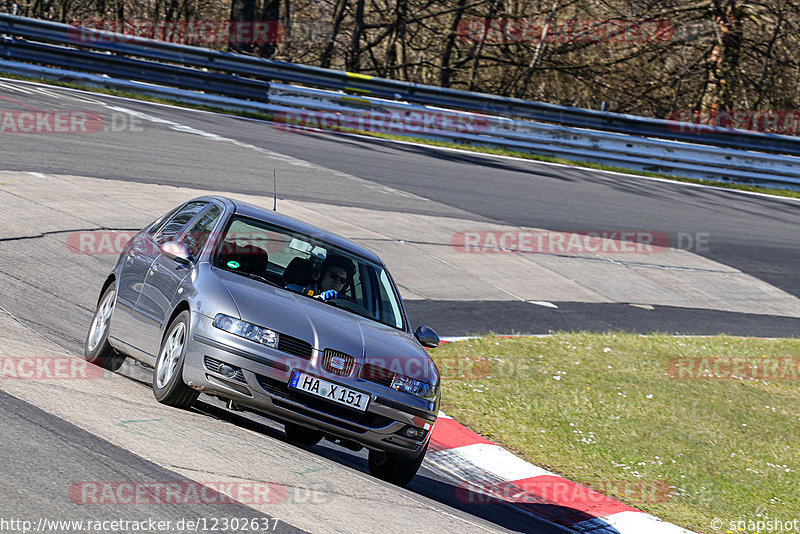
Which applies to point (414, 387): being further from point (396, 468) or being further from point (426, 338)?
point (426, 338)

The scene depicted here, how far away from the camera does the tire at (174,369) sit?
236 inches

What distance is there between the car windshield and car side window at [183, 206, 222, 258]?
0.18 m

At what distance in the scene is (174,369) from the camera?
6113 mm

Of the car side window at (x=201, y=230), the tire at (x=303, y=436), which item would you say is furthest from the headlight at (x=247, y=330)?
the tire at (x=303, y=436)

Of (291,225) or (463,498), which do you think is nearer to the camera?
(463,498)

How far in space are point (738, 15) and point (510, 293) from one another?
1826 cm

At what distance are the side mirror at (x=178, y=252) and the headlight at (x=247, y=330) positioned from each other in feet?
2.84

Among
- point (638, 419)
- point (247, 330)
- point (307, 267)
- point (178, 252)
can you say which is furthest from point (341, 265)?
point (638, 419)

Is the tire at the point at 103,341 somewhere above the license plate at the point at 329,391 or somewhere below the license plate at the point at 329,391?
below

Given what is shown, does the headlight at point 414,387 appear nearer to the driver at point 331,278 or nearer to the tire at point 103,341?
the driver at point 331,278

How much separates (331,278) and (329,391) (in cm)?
136

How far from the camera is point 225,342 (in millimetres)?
5812

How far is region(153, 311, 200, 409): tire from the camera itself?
6004 millimetres

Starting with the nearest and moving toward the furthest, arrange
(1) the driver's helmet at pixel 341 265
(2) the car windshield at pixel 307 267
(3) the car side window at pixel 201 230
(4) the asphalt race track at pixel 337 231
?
Result: 1. (4) the asphalt race track at pixel 337 231
2. (2) the car windshield at pixel 307 267
3. (3) the car side window at pixel 201 230
4. (1) the driver's helmet at pixel 341 265
